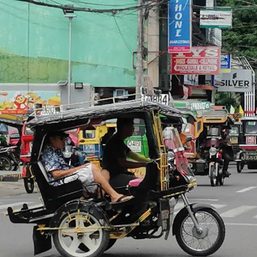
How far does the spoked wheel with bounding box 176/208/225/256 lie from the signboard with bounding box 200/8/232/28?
27881 mm

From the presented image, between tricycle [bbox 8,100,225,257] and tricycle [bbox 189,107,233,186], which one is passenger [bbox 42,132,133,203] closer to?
tricycle [bbox 8,100,225,257]

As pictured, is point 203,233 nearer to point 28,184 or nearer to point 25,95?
point 28,184

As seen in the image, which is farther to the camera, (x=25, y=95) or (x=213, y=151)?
(x=25, y=95)

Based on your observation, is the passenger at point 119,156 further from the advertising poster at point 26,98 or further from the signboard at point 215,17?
the signboard at point 215,17

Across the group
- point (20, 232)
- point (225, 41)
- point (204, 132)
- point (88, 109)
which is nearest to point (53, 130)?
point (88, 109)

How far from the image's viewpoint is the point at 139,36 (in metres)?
26.8

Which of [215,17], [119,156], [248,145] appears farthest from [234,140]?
[119,156]

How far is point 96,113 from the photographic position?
8430 millimetres

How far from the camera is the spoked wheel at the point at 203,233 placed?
8617 millimetres

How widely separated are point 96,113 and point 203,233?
206 centimetres

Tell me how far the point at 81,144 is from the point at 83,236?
1197 centimetres

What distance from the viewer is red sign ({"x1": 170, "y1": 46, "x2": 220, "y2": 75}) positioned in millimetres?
35906

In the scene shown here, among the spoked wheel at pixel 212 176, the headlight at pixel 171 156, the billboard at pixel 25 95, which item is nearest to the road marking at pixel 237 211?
the headlight at pixel 171 156

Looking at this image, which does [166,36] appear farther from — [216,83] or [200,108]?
[216,83]
